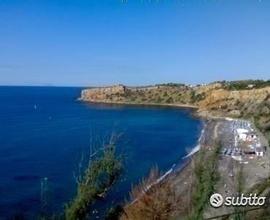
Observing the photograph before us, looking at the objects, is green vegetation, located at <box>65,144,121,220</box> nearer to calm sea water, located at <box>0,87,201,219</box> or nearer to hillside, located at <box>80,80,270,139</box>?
calm sea water, located at <box>0,87,201,219</box>

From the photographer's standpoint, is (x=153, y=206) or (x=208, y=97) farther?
(x=208, y=97)

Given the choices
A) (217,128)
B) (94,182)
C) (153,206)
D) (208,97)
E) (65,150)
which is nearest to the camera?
(94,182)

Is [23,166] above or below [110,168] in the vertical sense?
below

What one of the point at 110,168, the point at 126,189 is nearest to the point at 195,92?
the point at 126,189

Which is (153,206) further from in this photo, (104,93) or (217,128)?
(104,93)

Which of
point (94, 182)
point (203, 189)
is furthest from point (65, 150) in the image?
point (203, 189)

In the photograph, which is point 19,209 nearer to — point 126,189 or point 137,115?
point 126,189
